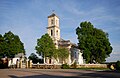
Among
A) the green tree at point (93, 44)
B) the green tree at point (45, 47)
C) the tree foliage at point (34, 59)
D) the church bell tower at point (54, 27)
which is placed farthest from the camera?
the church bell tower at point (54, 27)

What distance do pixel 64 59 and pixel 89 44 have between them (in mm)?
17547

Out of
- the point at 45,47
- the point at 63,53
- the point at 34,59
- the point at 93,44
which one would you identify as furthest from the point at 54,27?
the point at 93,44

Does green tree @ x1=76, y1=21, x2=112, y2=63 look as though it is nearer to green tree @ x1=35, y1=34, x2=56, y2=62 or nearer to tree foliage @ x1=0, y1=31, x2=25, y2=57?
green tree @ x1=35, y1=34, x2=56, y2=62

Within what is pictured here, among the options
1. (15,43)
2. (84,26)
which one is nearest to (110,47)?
(84,26)

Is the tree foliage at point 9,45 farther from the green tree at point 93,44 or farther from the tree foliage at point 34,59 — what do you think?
the green tree at point 93,44

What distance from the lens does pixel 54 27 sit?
7581 centimetres

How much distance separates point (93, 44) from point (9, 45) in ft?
92.7

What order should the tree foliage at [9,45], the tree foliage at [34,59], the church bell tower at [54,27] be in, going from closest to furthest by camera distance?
1. the tree foliage at [9,45]
2. the tree foliage at [34,59]
3. the church bell tower at [54,27]

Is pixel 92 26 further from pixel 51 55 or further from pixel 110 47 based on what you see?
pixel 51 55

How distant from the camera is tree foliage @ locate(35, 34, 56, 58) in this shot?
2446 inches

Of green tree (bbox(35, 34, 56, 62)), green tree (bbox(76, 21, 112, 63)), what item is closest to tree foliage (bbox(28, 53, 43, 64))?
green tree (bbox(35, 34, 56, 62))

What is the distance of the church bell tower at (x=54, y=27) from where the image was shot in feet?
249

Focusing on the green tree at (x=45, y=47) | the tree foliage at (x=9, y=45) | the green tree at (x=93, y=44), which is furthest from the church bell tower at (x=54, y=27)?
the green tree at (x=93, y=44)

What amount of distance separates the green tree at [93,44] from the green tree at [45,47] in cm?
929
